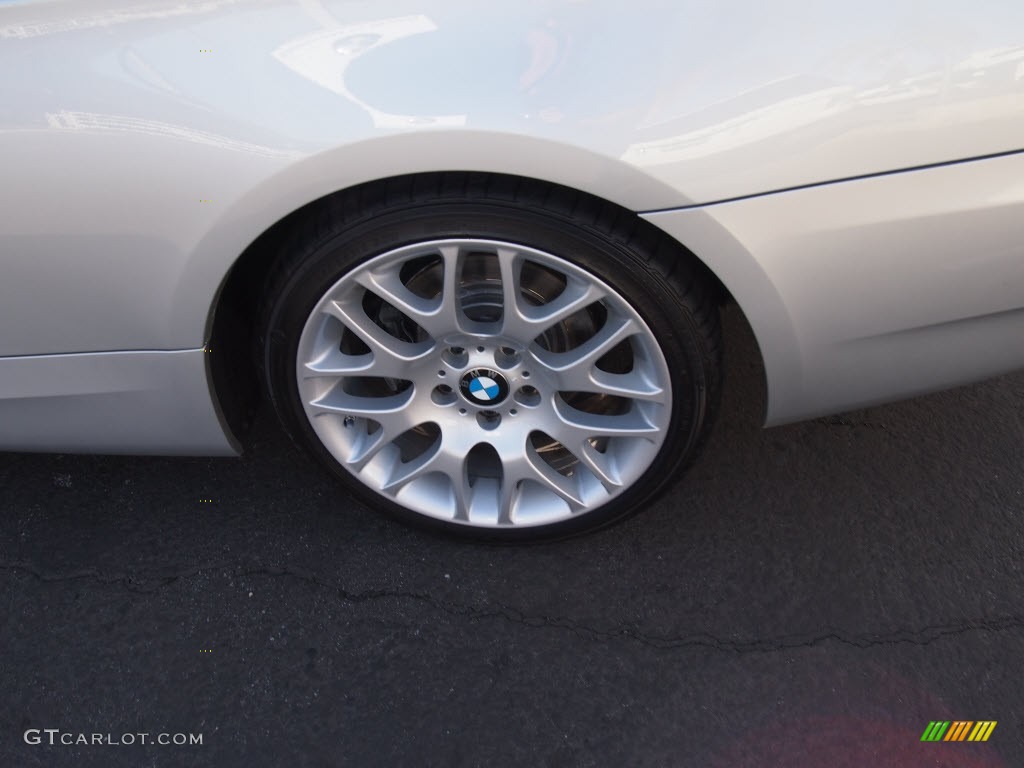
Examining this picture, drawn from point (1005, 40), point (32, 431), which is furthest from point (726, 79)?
point (32, 431)

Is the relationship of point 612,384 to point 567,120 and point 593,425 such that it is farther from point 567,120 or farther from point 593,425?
point 567,120

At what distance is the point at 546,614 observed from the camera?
1.88 m

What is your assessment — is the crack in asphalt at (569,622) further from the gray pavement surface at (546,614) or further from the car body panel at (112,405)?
the car body panel at (112,405)

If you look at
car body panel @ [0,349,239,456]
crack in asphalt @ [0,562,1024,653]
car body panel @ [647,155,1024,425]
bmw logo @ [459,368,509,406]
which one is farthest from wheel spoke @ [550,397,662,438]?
car body panel @ [0,349,239,456]

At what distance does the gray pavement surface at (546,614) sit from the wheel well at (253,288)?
13.3 inches

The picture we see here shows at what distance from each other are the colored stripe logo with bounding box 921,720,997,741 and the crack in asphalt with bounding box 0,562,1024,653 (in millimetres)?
174

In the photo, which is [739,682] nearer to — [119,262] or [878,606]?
[878,606]

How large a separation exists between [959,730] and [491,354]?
44.3 inches

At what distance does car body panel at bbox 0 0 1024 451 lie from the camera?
4.44 feet

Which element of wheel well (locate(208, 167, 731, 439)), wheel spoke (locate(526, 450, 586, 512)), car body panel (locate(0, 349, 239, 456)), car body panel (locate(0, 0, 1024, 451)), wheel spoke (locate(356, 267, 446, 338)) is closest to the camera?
car body panel (locate(0, 0, 1024, 451))

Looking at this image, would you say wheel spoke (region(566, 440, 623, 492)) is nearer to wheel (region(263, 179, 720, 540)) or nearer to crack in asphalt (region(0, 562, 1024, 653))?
wheel (region(263, 179, 720, 540))

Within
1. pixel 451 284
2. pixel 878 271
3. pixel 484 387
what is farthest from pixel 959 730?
pixel 451 284

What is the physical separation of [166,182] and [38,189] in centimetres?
23

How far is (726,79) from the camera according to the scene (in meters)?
1.36
